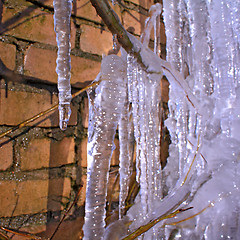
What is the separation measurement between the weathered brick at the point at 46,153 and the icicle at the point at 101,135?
205 millimetres

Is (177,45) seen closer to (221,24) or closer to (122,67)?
(221,24)

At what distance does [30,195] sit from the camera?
2.08ft

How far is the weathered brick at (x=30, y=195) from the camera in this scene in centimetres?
60

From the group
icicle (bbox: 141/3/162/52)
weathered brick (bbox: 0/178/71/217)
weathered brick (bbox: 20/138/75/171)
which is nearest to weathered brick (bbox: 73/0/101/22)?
icicle (bbox: 141/3/162/52)

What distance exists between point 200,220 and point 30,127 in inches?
21.2

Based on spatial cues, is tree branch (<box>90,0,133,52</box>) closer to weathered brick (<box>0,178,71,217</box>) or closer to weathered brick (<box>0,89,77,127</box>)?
weathered brick (<box>0,89,77,127</box>)

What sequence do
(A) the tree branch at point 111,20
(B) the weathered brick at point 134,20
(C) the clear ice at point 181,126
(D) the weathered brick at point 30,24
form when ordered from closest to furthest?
1. (A) the tree branch at point 111,20
2. (C) the clear ice at point 181,126
3. (D) the weathered brick at point 30,24
4. (B) the weathered brick at point 134,20

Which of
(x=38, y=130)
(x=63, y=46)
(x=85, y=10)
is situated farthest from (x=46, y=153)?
(x=85, y=10)

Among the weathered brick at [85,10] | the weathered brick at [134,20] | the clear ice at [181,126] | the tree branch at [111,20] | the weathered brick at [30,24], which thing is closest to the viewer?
the tree branch at [111,20]

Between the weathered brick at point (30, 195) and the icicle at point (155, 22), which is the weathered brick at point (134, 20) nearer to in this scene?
the icicle at point (155, 22)

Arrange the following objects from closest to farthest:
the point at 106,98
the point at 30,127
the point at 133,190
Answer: the point at 106,98 < the point at 30,127 < the point at 133,190

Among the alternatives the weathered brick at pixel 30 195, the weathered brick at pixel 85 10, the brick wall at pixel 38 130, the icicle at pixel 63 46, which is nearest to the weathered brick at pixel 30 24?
the brick wall at pixel 38 130

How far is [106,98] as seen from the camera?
0.53m

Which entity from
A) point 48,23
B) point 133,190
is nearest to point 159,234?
point 133,190
